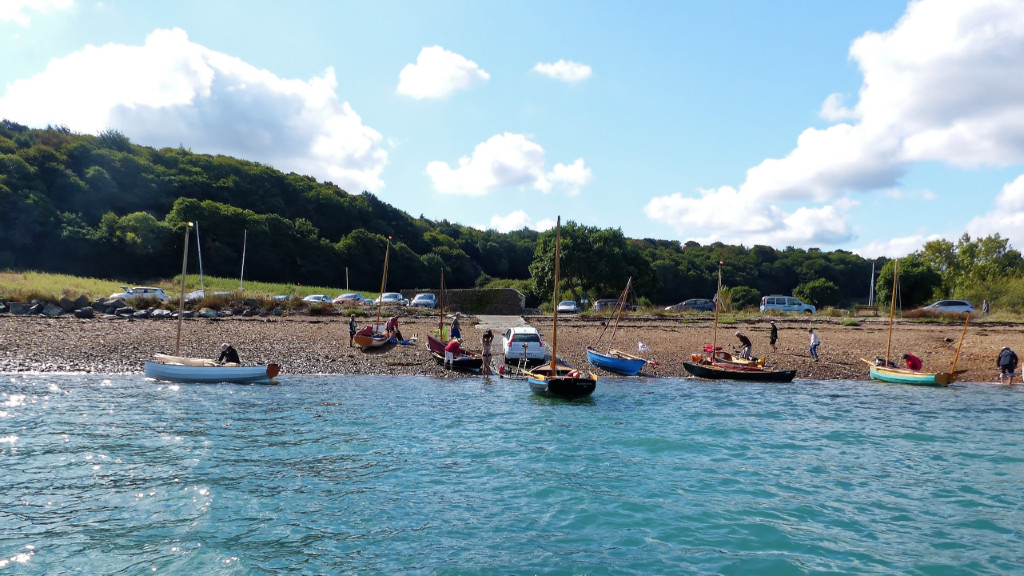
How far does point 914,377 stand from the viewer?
90.2 ft

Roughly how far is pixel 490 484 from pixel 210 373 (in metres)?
15.5

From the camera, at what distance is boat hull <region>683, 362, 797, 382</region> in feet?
89.5

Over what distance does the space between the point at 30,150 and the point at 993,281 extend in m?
113

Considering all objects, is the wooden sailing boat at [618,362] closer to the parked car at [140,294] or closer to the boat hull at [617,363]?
the boat hull at [617,363]

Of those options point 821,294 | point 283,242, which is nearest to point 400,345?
point 283,242

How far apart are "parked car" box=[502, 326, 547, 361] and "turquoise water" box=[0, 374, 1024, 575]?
5.55 meters

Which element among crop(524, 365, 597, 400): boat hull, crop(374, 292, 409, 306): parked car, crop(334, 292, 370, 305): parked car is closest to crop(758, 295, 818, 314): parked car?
crop(374, 292, 409, 306): parked car

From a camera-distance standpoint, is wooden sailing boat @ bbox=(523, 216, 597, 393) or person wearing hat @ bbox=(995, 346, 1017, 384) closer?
wooden sailing boat @ bbox=(523, 216, 597, 393)

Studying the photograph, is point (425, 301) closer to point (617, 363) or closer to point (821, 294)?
point (617, 363)

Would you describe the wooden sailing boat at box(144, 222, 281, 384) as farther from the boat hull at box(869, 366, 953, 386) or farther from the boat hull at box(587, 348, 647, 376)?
the boat hull at box(869, 366, 953, 386)

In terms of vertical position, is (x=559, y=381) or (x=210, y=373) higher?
(x=559, y=381)

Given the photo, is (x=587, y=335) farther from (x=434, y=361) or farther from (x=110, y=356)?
(x=110, y=356)

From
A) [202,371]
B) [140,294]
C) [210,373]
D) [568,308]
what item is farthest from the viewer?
[568,308]

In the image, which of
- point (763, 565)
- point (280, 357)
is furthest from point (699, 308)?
point (763, 565)
